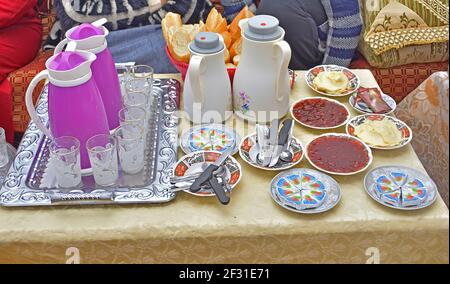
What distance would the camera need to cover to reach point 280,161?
1.11 m

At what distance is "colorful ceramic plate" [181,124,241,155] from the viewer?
1164mm

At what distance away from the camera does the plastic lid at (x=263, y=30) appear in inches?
45.2

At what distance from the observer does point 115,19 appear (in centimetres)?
188

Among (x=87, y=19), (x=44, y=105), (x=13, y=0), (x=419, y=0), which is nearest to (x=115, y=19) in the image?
(x=87, y=19)

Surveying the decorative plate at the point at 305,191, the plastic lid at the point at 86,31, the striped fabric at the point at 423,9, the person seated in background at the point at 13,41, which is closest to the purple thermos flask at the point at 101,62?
the plastic lid at the point at 86,31

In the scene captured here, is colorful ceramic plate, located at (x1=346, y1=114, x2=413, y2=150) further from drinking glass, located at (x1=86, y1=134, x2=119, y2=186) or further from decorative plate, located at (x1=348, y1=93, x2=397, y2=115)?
drinking glass, located at (x1=86, y1=134, x2=119, y2=186)

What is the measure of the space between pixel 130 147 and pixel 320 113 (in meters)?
0.46

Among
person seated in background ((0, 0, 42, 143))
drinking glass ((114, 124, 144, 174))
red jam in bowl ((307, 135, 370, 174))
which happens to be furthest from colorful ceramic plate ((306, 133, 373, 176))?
person seated in background ((0, 0, 42, 143))

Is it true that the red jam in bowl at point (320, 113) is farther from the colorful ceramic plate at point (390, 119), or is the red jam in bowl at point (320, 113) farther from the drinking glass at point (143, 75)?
the drinking glass at point (143, 75)

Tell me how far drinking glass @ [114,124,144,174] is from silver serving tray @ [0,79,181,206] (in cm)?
2
